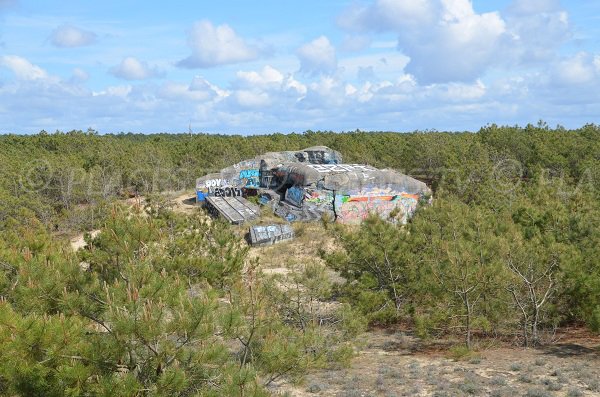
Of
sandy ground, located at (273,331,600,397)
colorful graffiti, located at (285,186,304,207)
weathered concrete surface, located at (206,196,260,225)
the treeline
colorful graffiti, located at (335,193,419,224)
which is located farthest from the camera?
colorful graffiti, located at (285,186,304,207)

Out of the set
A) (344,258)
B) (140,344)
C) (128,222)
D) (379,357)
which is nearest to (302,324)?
(379,357)

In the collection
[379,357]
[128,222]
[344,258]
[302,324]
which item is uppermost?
[128,222]

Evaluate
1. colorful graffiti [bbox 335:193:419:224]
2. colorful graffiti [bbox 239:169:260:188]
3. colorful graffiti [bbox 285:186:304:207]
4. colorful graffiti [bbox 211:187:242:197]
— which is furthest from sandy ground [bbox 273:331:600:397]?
colorful graffiti [bbox 239:169:260:188]

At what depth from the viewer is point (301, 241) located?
30.8 m

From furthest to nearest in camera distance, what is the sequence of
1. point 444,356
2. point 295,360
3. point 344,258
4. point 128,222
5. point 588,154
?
point 588,154
point 344,258
point 444,356
point 128,222
point 295,360

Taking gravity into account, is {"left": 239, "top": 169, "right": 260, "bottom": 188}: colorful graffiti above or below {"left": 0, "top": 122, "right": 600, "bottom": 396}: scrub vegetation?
above

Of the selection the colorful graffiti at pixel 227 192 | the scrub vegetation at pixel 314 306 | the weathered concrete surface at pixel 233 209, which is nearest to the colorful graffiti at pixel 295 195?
the weathered concrete surface at pixel 233 209

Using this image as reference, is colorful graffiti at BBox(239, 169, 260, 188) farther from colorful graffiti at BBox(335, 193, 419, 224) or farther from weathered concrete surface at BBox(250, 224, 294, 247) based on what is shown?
weathered concrete surface at BBox(250, 224, 294, 247)

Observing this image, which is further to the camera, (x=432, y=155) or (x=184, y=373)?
(x=432, y=155)

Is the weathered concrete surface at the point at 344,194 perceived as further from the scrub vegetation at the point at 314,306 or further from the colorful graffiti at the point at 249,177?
the colorful graffiti at the point at 249,177

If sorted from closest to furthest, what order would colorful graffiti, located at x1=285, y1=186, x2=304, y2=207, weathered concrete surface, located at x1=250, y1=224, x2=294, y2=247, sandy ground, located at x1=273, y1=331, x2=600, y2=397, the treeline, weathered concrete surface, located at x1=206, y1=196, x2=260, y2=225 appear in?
sandy ground, located at x1=273, y1=331, x2=600, y2=397
weathered concrete surface, located at x1=250, y1=224, x2=294, y2=247
weathered concrete surface, located at x1=206, y1=196, x2=260, y2=225
the treeline
colorful graffiti, located at x1=285, y1=186, x2=304, y2=207

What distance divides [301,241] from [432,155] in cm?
2154

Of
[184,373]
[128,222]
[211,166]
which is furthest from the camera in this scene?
[211,166]

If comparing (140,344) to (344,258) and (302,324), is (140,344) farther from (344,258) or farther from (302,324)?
Result: (344,258)
